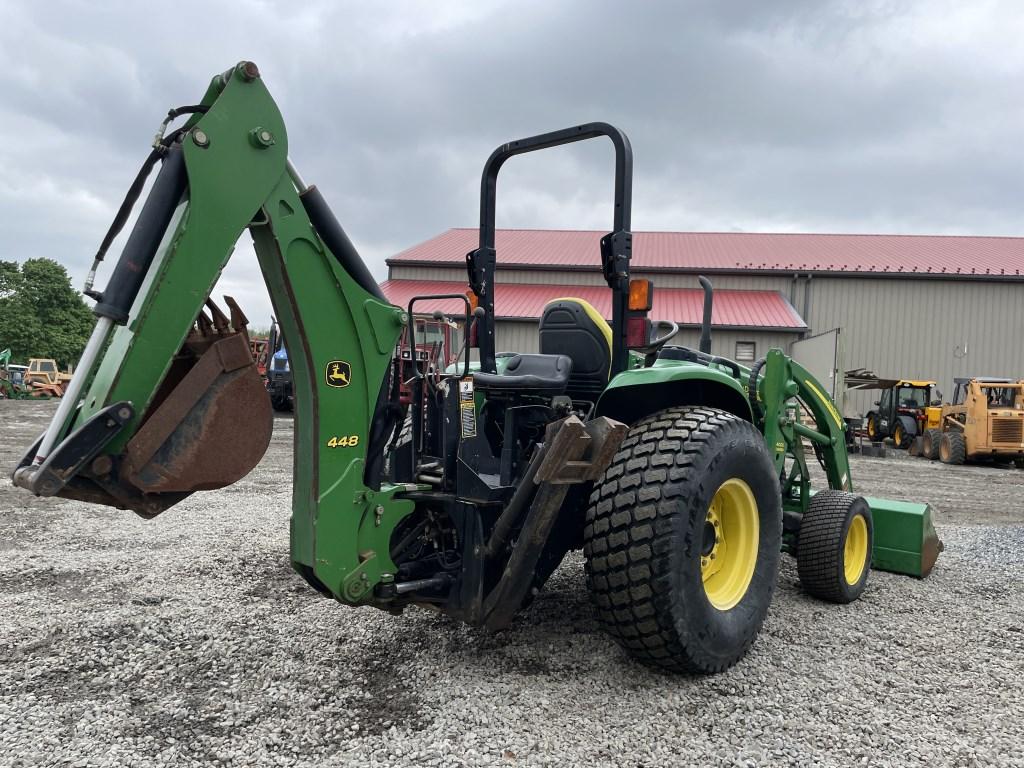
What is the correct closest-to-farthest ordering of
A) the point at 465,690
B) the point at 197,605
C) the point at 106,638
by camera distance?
the point at 465,690
the point at 106,638
the point at 197,605

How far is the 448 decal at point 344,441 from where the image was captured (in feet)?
8.44

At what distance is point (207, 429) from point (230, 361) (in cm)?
24

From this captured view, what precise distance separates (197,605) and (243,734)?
58.5 inches

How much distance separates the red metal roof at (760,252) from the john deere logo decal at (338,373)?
21138 mm

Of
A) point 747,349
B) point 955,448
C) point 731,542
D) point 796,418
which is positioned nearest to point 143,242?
point 731,542

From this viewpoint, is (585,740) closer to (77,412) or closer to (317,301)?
(317,301)

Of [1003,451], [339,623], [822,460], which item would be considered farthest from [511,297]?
[339,623]

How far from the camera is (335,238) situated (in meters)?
2.55

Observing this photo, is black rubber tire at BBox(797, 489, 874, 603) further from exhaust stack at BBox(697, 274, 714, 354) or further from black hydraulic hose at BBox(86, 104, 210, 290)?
black hydraulic hose at BBox(86, 104, 210, 290)

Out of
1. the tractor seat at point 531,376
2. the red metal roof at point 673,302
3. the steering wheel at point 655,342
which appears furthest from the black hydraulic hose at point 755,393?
the red metal roof at point 673,302

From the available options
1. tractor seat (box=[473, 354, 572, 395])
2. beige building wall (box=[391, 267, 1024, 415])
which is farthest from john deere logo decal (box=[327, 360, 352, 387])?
beige building wall (box=[391, 267, 1024, 415])

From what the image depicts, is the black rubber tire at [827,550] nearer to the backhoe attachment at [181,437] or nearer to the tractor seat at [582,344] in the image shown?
the tractor seat at [582,344]

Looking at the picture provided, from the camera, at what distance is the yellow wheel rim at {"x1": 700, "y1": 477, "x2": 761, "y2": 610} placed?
3131 millimetres

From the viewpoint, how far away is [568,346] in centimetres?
349
